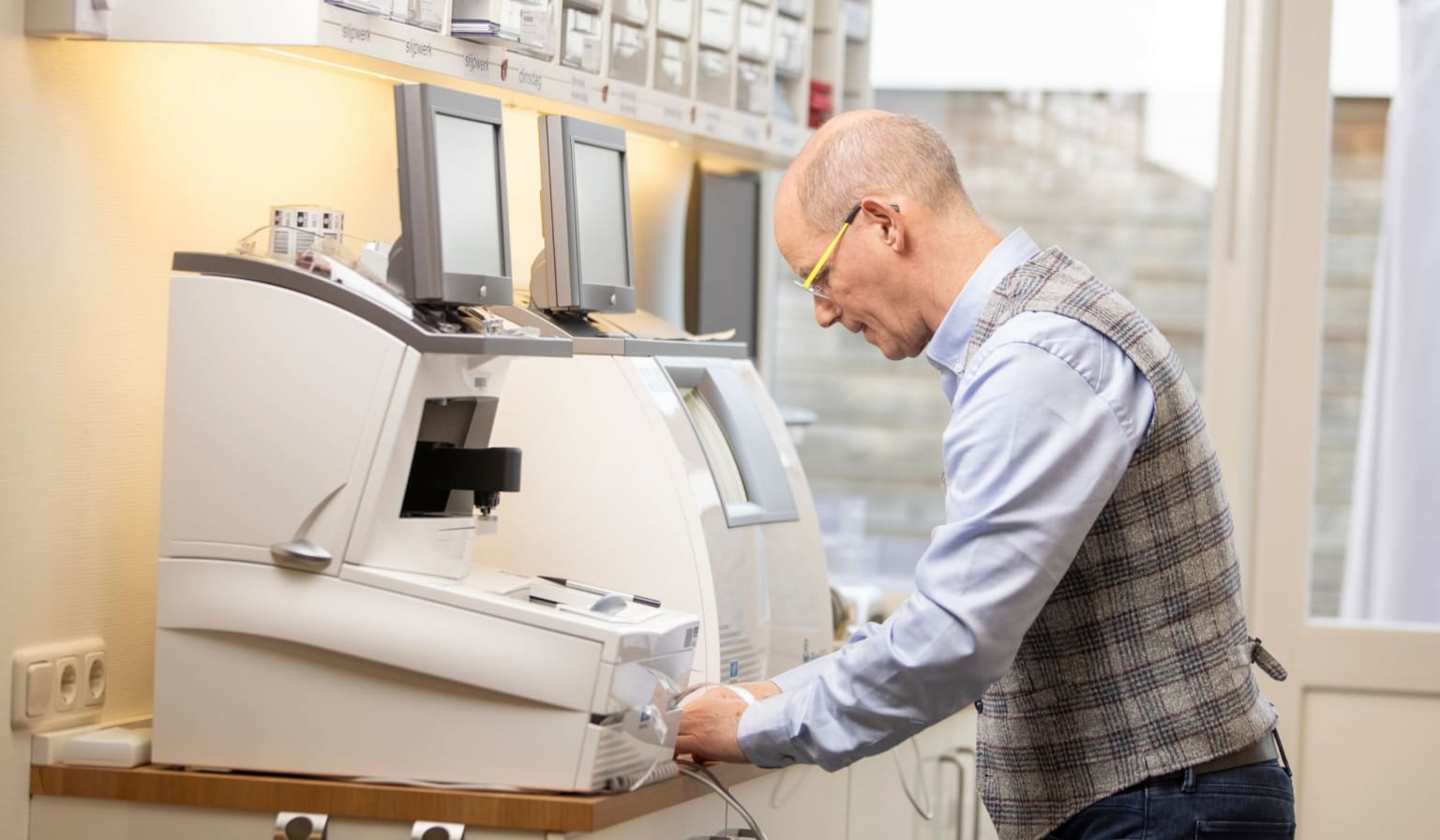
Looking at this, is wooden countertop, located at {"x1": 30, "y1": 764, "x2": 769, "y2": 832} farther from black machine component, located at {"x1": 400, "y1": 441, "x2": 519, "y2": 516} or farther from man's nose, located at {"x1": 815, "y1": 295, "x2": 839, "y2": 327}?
man's nose, located at {"x1": 815, "y1": 295, "x2": 839, "y2": 327}

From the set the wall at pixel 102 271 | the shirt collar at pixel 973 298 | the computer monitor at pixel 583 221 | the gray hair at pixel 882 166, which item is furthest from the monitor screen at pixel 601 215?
the shirt collar at pixel 973 298

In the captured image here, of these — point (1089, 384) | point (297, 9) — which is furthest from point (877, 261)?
point (297, 9)

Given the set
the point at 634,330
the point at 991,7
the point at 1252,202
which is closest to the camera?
the point at 634,330

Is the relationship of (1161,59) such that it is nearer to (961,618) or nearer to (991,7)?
(991,7)

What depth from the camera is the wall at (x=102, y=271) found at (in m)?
1.82

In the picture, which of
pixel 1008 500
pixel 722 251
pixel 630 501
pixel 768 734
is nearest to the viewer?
pixel 1008 500

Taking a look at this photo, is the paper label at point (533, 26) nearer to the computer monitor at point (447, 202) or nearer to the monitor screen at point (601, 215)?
the monitor screen at point (601, 215)

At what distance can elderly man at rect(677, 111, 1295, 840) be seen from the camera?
146 centimetres

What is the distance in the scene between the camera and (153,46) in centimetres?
197

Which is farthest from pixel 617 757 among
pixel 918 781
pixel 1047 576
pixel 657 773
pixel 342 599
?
pixel 918 781

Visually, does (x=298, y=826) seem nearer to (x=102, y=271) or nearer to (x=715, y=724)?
(x=715, y=724)

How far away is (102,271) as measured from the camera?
1.93 m

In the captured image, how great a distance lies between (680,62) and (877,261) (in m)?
1.07

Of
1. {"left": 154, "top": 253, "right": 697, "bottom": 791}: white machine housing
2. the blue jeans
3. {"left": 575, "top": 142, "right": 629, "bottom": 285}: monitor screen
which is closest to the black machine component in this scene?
{"left": 154, "top": 253, "right": 697, "bottom": 791}: white machine housing
